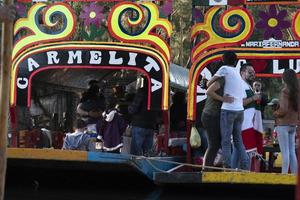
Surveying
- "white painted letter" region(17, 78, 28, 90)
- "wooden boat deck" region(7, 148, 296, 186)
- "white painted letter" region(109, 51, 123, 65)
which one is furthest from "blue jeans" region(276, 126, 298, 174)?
"white painted letter" region(17, 78, 28, 90)

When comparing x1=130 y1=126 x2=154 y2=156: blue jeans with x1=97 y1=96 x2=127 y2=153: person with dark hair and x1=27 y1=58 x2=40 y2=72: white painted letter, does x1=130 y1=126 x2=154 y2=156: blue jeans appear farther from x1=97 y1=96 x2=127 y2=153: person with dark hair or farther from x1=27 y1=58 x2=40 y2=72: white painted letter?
x1=27 y1=58 x2=40 y2=72: white painted letter

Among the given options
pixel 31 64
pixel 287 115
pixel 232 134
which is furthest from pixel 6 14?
pixel 31 64

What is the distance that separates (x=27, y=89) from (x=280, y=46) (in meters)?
4.03

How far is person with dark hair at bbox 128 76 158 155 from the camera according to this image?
32.5 feet

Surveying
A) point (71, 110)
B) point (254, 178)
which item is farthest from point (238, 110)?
point (71, 110)

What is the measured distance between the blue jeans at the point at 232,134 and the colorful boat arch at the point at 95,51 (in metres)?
1.61

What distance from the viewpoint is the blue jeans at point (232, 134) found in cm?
791

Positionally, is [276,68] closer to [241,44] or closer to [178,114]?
[241,44]

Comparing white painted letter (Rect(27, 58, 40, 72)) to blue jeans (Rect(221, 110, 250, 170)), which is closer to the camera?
blue jeans (Rect(221, 110, 250, 170))

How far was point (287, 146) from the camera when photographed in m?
8.20

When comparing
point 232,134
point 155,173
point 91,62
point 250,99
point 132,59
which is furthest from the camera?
point 91,62

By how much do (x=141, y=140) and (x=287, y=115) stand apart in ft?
8.97

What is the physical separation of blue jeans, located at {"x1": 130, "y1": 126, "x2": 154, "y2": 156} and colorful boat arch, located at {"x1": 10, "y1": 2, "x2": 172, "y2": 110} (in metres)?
0.72

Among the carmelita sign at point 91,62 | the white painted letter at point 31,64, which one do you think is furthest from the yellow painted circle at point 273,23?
the white painted letter at point 31,64
